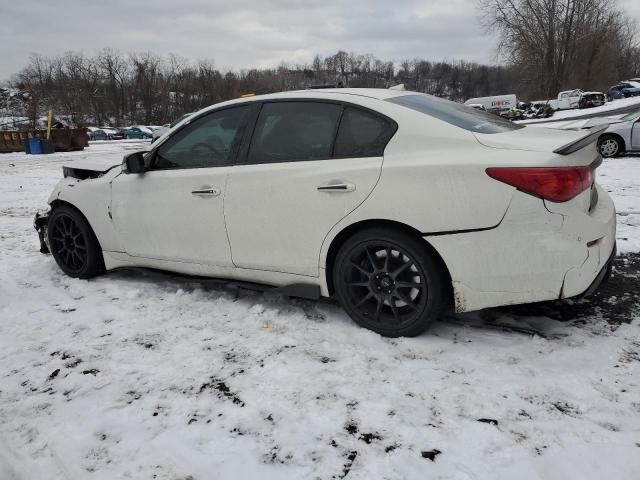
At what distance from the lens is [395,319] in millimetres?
2918

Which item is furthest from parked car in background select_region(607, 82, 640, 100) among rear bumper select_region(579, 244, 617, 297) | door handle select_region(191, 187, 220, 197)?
door handle select_region(191, 187, 220, 197)

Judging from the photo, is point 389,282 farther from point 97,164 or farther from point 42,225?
point 42,225

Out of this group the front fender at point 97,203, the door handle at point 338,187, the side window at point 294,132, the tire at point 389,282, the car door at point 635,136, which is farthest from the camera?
the car door at point 635,136

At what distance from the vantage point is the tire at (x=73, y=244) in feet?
13.8

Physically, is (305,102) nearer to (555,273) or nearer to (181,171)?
(181,171)

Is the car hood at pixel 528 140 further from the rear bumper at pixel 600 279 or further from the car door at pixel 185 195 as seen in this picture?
the car door at pixel 185 195

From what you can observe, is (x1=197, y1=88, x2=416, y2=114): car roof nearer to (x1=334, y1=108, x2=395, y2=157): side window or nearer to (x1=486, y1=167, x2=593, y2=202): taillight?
(x1=334, y1=108, x2=395, y2=157): side window

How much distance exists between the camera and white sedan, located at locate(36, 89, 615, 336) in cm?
249

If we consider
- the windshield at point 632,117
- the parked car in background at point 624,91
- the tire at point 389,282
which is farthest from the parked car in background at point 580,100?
the tire at point 389,282

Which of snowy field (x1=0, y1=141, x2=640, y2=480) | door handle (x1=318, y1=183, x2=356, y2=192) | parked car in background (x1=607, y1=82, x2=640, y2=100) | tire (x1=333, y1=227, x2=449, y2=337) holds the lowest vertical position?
snowy field (x1=0, y1=141, x2=640, y2=480)

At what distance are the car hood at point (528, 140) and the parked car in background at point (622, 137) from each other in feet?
32.0

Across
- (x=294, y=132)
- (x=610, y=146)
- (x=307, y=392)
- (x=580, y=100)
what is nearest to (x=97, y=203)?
(x=294, y=132)

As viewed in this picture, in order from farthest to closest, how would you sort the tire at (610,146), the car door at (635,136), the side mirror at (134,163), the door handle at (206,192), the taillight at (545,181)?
the tire at (610,146), the car door at (635,136), the side mirror at (134,163), the door handle at (206,192), the taillight at (545,181)

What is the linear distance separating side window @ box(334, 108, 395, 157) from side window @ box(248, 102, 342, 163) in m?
0.07
